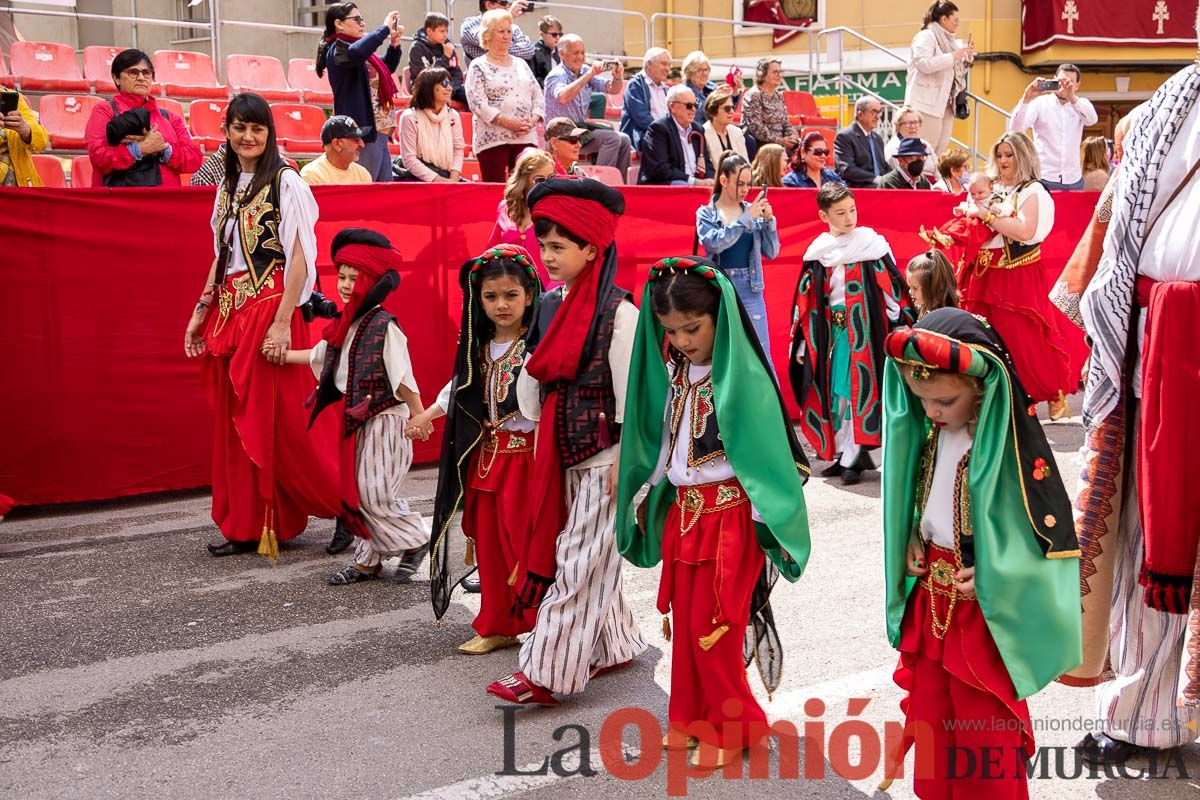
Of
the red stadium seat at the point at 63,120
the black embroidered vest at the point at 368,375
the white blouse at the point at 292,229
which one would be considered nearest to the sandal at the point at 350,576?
the black embroidered vest at the point at 368,375

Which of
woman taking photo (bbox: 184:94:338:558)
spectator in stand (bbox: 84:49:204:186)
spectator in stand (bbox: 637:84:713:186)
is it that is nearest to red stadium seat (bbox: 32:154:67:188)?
spectator in stand (bbox: 84:49:204:186)

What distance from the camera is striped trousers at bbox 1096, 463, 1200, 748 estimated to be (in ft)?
12.5

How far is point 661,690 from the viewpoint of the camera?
15.0 ft

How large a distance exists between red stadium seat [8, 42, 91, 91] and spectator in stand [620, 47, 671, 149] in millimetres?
5766

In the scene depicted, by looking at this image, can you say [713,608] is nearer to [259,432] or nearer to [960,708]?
[960,708]

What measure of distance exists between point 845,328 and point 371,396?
3502 mm

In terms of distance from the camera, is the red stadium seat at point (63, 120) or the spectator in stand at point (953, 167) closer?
the spectator in stand at point (953, 167)

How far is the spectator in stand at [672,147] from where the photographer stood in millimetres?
10523

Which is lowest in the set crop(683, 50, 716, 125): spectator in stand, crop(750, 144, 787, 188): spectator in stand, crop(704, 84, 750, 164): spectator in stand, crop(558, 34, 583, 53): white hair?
crop(750, 144, 787, 188): spectator in stand

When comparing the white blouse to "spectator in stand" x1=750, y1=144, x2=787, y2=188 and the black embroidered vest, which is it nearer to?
the black embroidered vest

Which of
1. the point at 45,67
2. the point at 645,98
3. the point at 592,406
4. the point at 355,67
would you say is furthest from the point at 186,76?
the point at 592,406

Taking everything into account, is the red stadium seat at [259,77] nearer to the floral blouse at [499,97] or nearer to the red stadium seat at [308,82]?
the red stadium seat at [308,82]

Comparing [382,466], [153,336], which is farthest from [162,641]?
[153,336]

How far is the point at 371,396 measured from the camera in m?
5.70
